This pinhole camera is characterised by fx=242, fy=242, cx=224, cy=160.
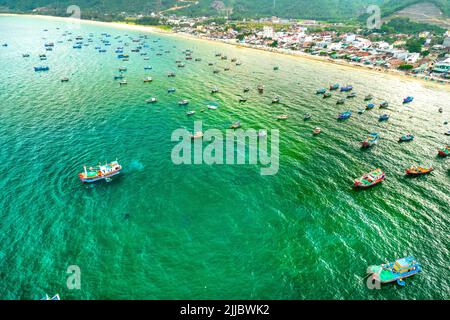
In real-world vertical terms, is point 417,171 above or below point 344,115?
below

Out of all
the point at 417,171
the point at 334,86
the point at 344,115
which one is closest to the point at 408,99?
the point at 334,86

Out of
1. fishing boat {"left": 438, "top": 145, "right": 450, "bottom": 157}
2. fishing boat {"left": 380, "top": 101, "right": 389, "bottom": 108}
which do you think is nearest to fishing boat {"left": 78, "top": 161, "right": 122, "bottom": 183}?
fishing boat {"left": 438, "top": 145, "right": 450, "bottom": 157}

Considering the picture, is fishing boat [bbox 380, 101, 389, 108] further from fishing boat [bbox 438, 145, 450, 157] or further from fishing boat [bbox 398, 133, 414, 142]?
fishing boat [bbox 438, 145, 450, 157]

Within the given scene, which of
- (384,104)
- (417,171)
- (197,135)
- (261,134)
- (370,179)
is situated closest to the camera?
(370,179)

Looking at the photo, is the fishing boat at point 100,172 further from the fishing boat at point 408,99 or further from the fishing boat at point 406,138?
the fishing boat at point 408,99

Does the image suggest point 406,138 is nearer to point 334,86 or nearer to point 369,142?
point 369,142

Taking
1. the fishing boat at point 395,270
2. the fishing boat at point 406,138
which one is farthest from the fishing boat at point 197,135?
the fishing boat at point 406,138
